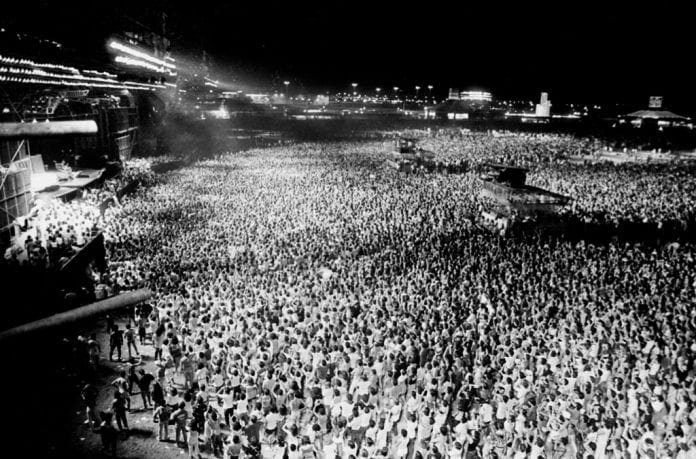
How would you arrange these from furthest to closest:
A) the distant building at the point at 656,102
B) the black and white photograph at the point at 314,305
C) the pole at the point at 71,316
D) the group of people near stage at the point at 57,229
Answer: the distant building at the point at 656,102 < the group of people near stage at the point at 57,229 < the black and white photograph at the point at 314,305 < the pole at the point at 71,316

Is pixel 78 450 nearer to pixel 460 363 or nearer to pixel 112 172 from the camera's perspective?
pixel 460 363

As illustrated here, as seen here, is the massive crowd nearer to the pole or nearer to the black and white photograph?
the black and white photograph

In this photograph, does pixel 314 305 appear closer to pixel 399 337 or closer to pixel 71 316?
pixel 399 337

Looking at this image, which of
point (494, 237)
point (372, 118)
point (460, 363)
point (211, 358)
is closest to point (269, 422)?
point (211, 358)

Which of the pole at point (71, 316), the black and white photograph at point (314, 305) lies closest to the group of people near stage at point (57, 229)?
the black and white photograph at point (314, 305)

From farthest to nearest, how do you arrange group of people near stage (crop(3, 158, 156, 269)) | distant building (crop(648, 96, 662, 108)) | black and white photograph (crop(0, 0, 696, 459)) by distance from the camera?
distant building (crop(648, 96, 662, 108)), group of people near stage (crop(3, 158, 156, 269)), black and white photograph (crop(0, 0, 696, 459))

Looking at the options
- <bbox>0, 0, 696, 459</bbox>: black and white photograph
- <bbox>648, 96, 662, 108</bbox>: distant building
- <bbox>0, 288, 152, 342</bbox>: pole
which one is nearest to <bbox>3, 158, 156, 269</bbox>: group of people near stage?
<bbox>0, 0, 696, 459</bbox>: black and white photograph

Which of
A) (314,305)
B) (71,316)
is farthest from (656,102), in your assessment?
(71,316)

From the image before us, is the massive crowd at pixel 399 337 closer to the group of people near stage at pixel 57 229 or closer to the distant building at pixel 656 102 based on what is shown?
the group of people near stage at pixel 57 229
